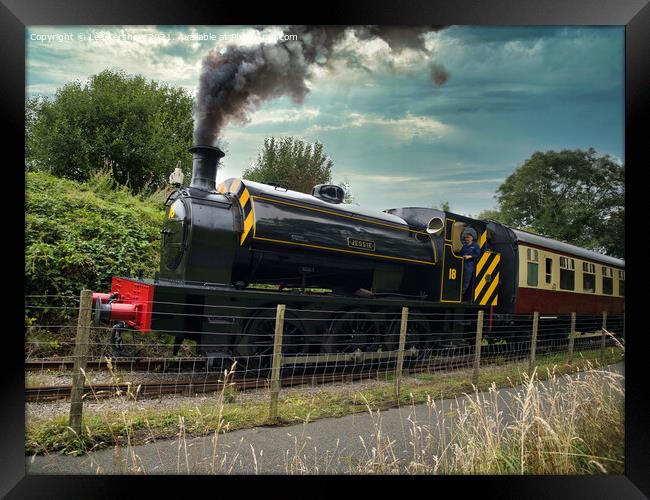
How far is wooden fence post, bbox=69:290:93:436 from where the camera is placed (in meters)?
3.10

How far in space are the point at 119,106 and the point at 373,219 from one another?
3.53m

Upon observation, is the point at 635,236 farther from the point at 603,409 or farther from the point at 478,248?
the point at 478,248

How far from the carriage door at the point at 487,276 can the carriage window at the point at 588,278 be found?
1199mm

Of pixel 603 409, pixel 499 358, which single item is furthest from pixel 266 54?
pixel 499 358

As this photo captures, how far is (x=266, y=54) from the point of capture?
12.0 ft

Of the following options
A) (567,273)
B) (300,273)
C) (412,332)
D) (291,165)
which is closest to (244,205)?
(291,165)

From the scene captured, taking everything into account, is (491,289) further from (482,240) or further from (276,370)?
(276,370)

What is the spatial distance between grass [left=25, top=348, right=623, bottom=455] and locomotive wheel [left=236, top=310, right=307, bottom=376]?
0.64 meters

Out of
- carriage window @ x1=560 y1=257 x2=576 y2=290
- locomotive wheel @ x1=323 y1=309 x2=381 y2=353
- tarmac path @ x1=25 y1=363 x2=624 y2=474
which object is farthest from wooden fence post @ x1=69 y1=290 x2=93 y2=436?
carriage window @ x1=560 y1=257 x2=576 y2=290
